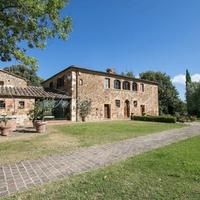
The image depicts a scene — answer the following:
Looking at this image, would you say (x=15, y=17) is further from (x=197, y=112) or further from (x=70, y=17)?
(x=197, y=112)

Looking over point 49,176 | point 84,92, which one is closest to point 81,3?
point 49,176

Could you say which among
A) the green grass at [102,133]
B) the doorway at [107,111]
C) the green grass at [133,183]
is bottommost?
the green grass at [133,183]

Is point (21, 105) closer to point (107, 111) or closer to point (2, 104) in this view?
point (2, 104)

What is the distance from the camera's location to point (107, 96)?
85.9 feet

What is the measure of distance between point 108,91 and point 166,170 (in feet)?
69.7

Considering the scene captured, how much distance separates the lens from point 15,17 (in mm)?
9984

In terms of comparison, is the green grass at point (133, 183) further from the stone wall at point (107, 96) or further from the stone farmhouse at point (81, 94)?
the stone wall at point (107, 96)

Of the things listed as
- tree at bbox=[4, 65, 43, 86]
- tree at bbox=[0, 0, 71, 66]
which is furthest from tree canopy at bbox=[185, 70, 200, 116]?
tree at bbox=[0, 0, 71, 66]

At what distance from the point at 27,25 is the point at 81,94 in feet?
A: 45.8

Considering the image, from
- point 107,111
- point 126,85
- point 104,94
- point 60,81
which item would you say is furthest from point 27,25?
point 126,85

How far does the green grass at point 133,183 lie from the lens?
12.5 feet

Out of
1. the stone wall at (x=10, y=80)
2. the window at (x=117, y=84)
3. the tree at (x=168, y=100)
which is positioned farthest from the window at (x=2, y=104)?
the tree at (x=168, y=100)

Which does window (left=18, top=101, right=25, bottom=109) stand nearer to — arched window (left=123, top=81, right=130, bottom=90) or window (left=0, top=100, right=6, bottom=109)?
window (left=0, top=100, right=6, bottom=109)

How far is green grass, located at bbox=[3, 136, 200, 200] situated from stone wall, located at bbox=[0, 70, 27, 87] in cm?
2298
